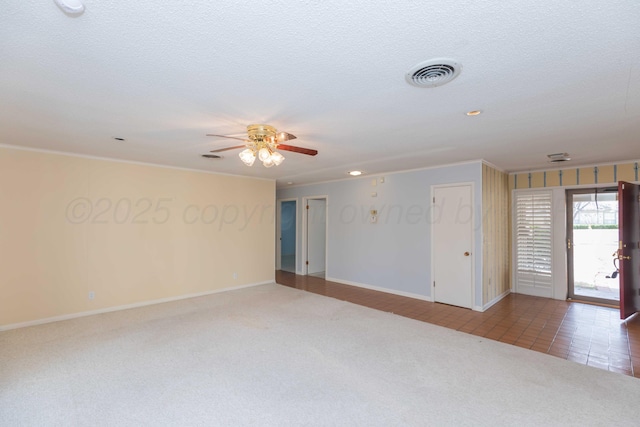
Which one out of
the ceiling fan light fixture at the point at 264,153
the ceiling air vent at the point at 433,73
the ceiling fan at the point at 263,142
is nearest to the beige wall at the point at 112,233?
the ceiling fan at the point at 263,142

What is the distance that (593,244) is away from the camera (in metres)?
5.04

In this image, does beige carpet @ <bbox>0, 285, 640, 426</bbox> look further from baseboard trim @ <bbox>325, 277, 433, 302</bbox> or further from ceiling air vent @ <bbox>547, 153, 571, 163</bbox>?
ceiling air vent @ <bbox>547, 153, 571, 163</bbox>

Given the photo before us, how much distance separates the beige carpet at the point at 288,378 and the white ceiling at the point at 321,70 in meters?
2.31

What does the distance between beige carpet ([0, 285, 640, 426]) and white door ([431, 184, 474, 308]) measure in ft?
4.06

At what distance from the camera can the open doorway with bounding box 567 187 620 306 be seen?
16.1 ft

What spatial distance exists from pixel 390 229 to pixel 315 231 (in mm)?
2362

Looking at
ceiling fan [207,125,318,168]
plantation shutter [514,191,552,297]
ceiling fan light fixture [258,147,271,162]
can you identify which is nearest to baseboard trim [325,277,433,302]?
plantation shutter [514,191,552,297]

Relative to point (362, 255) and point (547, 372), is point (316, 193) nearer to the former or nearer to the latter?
point (362, 255)

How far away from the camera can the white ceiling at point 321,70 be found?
131 centimetres

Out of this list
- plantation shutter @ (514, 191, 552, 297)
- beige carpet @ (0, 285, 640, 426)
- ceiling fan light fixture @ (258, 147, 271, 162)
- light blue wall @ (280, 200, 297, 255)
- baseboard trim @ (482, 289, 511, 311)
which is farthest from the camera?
light blue wall @ (280, 200, 297, 255)

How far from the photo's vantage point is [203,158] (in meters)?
4.43

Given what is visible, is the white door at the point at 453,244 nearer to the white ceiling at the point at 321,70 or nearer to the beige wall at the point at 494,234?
the beige wall at the point at 494,234

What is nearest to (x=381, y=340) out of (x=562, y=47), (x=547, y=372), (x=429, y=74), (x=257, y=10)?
(x=547, y=372)

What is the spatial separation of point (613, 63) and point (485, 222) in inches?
130
